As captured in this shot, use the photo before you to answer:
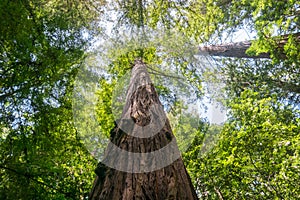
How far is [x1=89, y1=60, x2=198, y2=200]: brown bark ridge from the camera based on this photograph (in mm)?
2166

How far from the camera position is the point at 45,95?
167 inches

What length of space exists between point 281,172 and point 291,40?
114 inches

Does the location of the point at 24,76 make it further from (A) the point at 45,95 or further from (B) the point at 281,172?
(B) the point at 281,172

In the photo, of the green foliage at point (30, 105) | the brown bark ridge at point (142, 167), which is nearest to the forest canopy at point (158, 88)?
the green foliage at point (30, 105)

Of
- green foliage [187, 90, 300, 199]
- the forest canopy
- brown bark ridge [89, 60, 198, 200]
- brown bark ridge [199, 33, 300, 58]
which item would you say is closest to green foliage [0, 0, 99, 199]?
the forest canopy

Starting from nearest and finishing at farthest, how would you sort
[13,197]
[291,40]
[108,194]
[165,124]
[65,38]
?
1. [108,194]
2. [13,197]
3. [165,124]
4. [65,38]
5. [291,40]

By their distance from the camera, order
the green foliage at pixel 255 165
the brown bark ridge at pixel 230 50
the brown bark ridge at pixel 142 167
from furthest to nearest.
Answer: the brown bark ridge at pixel 230 50 < the green foliage at pixel 255 165 < the brown bark ridge at pixel 142 167

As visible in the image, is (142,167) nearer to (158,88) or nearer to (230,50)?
(158,88)

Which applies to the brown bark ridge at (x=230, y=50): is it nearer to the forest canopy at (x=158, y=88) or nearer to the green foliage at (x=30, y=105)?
the forest canopy at (x=158, y=88)

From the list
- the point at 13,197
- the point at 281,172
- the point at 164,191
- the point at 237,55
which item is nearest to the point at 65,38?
the point at 13,197

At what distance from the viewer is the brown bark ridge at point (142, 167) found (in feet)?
7.11

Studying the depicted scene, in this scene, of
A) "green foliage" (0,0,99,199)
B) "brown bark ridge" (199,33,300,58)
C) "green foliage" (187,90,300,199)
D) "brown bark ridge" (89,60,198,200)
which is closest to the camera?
"brown bark ridge" (89,60,198,200)

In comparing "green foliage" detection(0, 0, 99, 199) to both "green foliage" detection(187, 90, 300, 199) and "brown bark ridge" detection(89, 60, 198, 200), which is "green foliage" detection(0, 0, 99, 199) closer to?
"brown bark ridge" detection(89, 60, 198, 200)

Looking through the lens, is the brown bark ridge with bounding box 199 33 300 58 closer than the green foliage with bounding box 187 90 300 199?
No
